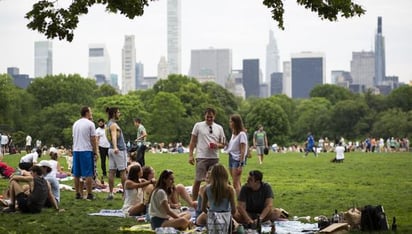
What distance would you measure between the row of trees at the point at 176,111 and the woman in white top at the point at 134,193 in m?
85.6

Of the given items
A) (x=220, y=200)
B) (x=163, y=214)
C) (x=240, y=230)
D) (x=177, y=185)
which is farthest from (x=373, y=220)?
(x=177, y=185)

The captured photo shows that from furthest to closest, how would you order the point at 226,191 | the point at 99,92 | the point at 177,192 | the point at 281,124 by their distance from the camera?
the point at 99,92 < the point at 281,124 < the point at 177,192 < the point at 226,191

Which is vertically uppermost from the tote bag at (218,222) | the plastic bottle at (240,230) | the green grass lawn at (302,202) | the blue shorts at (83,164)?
the blue shorts at (83,164)

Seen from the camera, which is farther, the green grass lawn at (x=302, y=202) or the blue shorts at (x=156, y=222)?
the green grass lawn at (x=302, y=202)

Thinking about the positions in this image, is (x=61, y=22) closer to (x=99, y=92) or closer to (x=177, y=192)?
(x=177, y=192)

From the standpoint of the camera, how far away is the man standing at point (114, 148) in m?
20.2

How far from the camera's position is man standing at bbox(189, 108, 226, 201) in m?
17.5

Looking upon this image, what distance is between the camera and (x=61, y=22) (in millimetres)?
15078

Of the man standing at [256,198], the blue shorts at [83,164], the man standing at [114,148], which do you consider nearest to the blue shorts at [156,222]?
the man standing at [256,198]

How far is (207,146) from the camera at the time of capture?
1755cm

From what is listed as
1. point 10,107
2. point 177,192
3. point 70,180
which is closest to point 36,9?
point 177,192

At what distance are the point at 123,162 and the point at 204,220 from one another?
6.35 m

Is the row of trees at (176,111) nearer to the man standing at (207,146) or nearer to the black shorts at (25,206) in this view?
the black shorts at (25,206)

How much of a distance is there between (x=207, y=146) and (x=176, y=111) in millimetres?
102851
